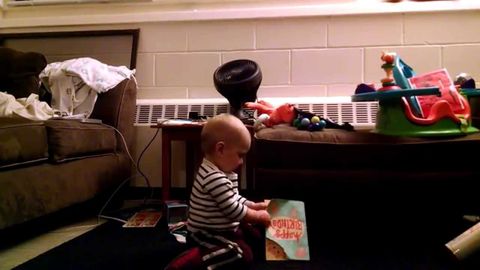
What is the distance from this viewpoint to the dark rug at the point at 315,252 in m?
1.01

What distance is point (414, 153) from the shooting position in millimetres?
1111

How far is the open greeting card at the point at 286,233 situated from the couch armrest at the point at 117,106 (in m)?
1.01

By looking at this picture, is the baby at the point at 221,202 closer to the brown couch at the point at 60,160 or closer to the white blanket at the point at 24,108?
the brown couch at the point at 60,160

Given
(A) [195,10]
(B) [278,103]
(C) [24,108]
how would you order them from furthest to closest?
(A) [195,10] → (B) [278,103] → (C) [24,108]

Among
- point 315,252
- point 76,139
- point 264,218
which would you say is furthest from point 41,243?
point 315,252

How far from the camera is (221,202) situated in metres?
0.96

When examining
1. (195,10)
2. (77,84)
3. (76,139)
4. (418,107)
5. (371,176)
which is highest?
(195,10)

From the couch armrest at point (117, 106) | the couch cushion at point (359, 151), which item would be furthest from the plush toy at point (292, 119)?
the couch armrest at point (117, 106)

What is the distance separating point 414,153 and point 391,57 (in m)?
0.36

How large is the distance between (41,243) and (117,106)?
28.9 inches

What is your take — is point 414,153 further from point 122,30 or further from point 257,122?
point 122,30

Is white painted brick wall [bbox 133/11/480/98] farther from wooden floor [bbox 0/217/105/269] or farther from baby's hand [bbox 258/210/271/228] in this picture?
baby's hand [bbox 258/210/271/228]

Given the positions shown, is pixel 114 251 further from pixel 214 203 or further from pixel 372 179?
pixel 372 179

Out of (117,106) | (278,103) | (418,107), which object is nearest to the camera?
(418,107)
